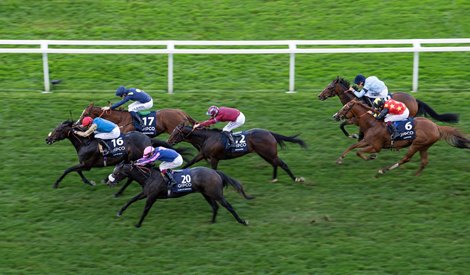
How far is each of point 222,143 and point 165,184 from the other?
1480 mm

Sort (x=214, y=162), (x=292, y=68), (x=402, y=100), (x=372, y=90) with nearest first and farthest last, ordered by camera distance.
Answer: (x=214, y=162), (x=372, y=90), (x=402, y=100), (x=292, y=68)

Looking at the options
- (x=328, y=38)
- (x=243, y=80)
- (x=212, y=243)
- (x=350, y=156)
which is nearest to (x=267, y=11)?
(x=328, y=38)

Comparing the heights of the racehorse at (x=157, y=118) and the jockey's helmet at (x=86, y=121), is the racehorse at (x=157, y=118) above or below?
below

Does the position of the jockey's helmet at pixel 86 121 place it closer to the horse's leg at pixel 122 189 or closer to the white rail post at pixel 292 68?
the horse's leg at pixel 122 189

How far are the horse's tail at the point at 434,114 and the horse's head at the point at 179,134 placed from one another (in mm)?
3834

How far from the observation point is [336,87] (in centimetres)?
1365

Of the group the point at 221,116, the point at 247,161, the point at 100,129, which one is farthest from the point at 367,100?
the point at 100,129

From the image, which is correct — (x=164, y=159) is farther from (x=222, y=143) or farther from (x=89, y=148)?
(x=89, y=148)

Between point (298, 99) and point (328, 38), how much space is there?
3.06 metres

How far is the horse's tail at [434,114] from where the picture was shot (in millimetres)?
13148

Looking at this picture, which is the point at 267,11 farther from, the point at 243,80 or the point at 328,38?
the point at 243,80

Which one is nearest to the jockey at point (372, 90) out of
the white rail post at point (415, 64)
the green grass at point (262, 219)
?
the green grass at point (262, 219)

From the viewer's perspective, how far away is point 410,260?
9.92 metres

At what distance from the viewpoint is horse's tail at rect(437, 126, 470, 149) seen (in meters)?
12.2
